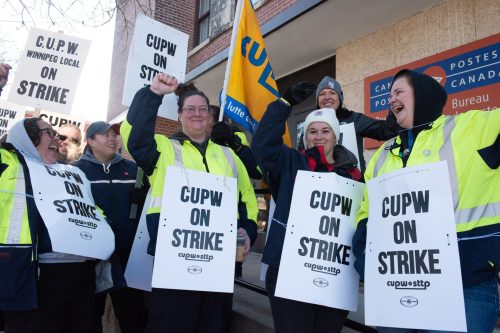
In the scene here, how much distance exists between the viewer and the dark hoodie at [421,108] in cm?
198

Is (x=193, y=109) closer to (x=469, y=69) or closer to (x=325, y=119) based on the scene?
(x=325, y=119)

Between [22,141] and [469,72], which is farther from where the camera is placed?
[469,72]

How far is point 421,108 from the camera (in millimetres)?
1981

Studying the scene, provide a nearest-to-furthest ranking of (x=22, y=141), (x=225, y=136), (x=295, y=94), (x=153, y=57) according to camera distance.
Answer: (x=295, y=94) → (x=22, y=141) → (x=225, y=136) → (x=153, y=57)

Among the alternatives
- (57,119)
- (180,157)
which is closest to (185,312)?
(180,157)

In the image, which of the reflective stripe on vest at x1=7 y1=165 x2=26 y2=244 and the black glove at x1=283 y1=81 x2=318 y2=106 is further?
the black glove at x1=283 y1=81 x2=318 y2=106

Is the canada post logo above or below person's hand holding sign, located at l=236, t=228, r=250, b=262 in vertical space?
above

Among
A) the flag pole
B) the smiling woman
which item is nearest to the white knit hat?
the flag pole

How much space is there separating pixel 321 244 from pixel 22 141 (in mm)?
1943

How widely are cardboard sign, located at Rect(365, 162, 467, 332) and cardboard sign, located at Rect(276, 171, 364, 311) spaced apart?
24 cm

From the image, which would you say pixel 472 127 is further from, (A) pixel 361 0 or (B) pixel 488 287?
(A) pixel 361 0

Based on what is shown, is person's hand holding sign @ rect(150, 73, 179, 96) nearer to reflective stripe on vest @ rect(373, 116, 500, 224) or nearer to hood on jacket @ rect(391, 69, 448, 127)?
hood on jacket @ rect(391, 69, 448, 127)

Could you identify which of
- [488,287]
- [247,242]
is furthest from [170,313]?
[488,287]

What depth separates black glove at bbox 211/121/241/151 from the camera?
3.01 meters
